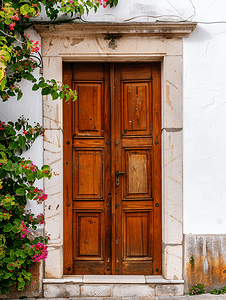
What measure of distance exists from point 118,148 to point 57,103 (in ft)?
2.98

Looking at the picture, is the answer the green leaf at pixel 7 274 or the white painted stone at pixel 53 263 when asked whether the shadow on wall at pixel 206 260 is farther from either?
the green leaf at pixel 7 274

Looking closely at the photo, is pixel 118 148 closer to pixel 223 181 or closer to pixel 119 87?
pixel 119 87

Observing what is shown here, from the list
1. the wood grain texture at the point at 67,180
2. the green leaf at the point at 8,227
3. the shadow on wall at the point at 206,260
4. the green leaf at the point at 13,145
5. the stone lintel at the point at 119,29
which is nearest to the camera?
the green leaf at the point at 8,227

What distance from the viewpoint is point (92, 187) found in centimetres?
328

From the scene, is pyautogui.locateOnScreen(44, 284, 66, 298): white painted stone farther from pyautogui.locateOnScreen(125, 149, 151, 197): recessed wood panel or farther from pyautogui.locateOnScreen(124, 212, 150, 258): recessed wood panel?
pyautogui.locateOnScreen(125, 149, 151, 197): recessed wood panel

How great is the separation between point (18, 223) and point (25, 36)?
6.38ft

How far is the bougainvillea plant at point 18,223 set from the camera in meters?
2.62

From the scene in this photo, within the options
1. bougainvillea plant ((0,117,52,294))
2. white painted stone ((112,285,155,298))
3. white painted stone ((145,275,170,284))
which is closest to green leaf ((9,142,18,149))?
bougainvillea plant ((0,117,52,294))

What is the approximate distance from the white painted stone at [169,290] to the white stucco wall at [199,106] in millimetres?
656

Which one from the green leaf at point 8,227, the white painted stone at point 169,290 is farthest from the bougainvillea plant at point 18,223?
the white painted stone at point 169,290

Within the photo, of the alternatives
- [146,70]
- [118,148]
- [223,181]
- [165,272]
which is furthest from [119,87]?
[165,272]

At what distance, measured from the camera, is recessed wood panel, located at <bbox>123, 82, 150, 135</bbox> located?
10.8ft

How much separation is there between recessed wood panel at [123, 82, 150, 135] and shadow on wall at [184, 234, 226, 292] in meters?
1.41

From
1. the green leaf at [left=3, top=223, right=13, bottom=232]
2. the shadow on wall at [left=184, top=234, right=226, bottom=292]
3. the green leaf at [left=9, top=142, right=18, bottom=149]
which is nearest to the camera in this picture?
the green leaf at [left=3, top=223, right=13, bottom=232]
